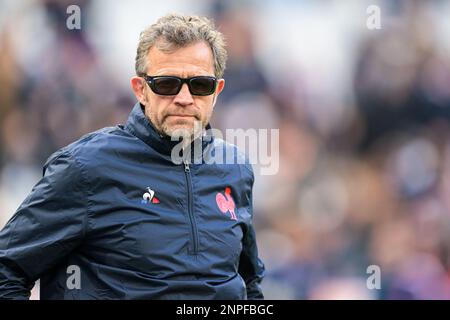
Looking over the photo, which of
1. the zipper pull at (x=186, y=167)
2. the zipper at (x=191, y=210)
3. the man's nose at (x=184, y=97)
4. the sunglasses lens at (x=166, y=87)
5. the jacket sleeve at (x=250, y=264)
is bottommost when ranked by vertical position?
the jacket sleeve at (x=250, y=264)

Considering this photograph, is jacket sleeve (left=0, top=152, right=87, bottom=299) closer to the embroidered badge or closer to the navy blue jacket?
the navy blue jacket

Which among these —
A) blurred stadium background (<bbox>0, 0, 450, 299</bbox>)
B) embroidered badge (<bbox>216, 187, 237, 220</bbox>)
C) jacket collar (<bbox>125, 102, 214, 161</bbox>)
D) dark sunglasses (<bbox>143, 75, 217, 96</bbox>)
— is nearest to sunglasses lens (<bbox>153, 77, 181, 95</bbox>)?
dark sunglasses (<bbox>143, 75, 217, 96</bbox>)

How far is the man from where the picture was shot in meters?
2.60

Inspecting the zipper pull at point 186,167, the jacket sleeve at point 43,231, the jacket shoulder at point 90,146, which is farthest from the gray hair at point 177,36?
the jacket sleeve at point 43,231

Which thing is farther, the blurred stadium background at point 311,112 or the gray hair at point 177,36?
the blurred stadium background at point 311,112

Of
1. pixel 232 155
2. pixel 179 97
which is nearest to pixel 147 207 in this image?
pixel 179 97

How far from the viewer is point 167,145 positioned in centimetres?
279

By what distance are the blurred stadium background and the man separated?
289 centimetres

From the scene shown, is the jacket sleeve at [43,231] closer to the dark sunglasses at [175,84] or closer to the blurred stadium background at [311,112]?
the dark sunglasses at [175,84]

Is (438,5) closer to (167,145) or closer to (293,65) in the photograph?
(293,65)

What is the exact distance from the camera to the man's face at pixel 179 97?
282 cm
